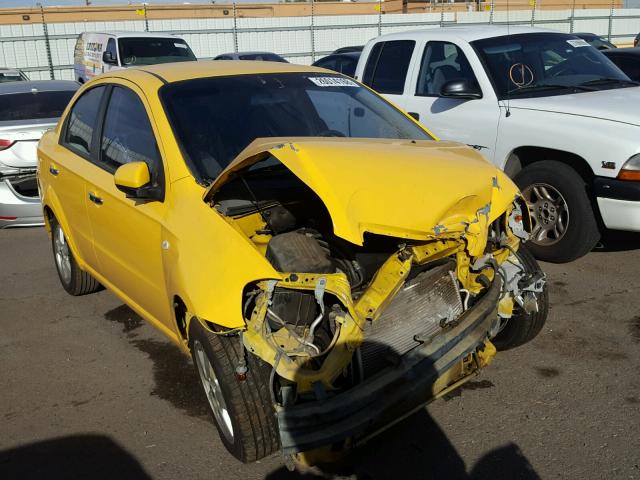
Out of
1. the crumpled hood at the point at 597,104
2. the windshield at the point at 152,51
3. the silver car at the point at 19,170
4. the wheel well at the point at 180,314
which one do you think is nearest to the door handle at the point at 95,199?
the wheel well at the point at 180,314

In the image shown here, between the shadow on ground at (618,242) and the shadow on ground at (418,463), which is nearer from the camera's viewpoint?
the shadow on ground at (418,463)

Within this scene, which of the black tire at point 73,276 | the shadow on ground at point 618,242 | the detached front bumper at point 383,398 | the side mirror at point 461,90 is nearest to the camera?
the detached front bumper at point 383,398

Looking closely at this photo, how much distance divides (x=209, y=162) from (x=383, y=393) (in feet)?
5.34

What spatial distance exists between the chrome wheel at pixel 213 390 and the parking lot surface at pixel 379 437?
0.17 metres

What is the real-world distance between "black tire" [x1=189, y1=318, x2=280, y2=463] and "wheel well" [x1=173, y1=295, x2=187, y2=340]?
1.18 ft

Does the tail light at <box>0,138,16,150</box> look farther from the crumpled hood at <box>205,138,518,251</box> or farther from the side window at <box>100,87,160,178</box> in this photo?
the crumpled hood at <box>205,138,518,251</box>

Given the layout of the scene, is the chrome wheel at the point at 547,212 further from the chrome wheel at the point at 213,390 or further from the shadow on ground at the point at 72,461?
the shadow on ground at the point at 72,461

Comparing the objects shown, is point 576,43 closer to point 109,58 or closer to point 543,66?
point 543,66

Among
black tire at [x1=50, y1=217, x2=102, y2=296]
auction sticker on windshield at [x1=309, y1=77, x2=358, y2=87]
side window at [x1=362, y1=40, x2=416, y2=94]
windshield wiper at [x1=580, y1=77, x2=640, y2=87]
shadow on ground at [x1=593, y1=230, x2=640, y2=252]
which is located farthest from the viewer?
side window at [x1=362, y1=40, x2=416, y2=94]

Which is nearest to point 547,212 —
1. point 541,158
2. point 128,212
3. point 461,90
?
point 541,158

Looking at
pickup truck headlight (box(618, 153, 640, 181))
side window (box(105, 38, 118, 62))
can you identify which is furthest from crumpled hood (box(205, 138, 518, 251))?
side window (box(105, 38, 118, 62))

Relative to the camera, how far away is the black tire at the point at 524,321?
12.8 ft

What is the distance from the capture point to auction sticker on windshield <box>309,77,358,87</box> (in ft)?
14.8

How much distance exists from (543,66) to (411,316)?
159 inches
